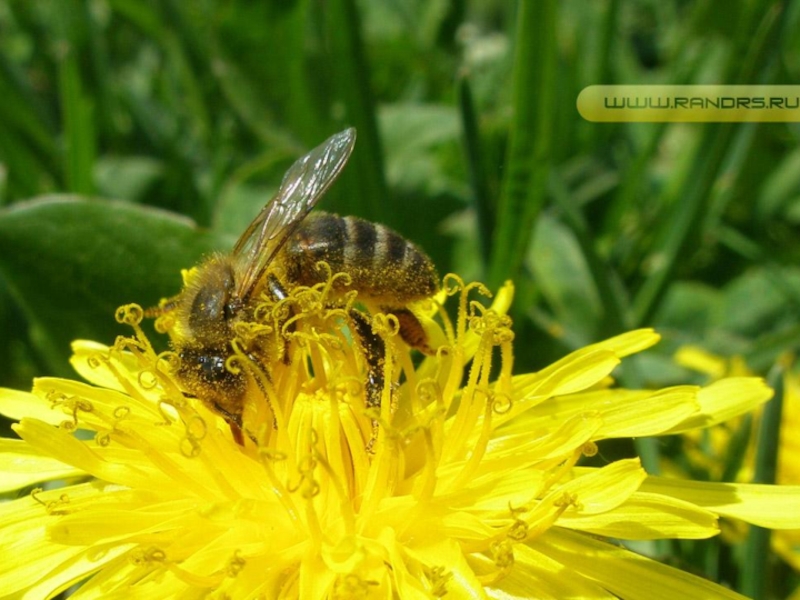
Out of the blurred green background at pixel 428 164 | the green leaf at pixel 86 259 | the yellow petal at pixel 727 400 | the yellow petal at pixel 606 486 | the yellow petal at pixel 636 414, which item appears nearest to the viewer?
the yellow petal at pixel 606 486

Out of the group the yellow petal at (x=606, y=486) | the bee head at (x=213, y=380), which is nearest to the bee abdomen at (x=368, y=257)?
the bee head at (x=213, y=380)

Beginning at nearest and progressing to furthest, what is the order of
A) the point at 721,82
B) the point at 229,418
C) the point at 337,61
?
the point at 229,418 → the point at 337,61 → the point at 721,82

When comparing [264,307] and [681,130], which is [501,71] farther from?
[264,307]

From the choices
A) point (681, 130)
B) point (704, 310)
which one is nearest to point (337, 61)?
point (704, 310)

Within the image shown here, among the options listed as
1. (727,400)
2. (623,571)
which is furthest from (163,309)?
(727,400)

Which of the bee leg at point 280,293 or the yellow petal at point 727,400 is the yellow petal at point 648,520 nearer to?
the yellow petal at point 727,400

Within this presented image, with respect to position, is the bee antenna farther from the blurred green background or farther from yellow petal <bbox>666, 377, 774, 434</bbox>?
yellow petal <bbox>666, 377, 774, 434</bbox>

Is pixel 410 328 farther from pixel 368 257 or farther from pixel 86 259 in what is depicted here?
pixel 86 259
